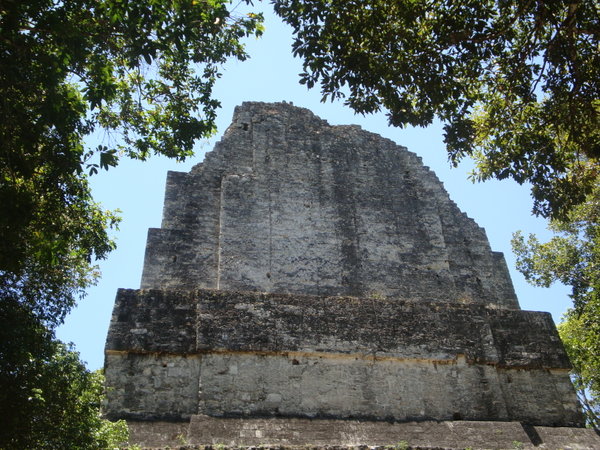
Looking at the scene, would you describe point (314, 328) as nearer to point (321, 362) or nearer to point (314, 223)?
point (321, 362)

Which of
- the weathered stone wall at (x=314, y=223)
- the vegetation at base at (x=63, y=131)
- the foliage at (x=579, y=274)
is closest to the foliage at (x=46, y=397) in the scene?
the vegetation at base at (x=63, y=131)

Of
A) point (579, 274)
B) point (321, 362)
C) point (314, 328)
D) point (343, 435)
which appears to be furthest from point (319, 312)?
point (579, 274)

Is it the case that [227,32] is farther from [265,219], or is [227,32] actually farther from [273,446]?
[273,446]

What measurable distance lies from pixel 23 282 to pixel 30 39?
13.1 ft

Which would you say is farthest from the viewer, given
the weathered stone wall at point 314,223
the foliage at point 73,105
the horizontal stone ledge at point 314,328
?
the weathered stone wall at point 314,223

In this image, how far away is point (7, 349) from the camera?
7949 mm

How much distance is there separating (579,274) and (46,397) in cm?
1233

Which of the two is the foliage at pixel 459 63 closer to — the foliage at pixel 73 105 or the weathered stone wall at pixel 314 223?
the foliage at pixel 73 105

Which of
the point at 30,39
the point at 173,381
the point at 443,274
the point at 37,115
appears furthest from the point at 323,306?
the point at 30,39

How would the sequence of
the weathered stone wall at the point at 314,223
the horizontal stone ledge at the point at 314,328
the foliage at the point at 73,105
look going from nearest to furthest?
the foliage at the point at 73,105, the horizontal stone ledge at the point at 314,328, the weathered stone wall at the point at 314,223

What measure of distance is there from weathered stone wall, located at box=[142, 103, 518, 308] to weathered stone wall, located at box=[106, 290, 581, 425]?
77.2 inches

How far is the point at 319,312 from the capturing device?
34.0 ft

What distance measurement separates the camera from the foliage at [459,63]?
795 centimetres

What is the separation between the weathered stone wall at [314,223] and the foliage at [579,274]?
65.8 inches
